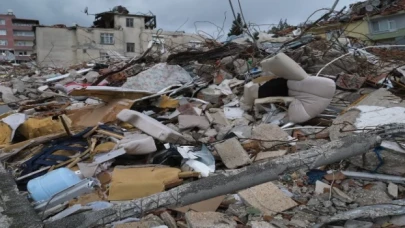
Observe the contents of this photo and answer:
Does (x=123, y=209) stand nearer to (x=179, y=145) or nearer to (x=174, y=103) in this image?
(x=179, y=145)

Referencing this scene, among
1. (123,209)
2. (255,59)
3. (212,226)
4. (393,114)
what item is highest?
(255,59)

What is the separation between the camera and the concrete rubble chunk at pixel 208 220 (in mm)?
2297

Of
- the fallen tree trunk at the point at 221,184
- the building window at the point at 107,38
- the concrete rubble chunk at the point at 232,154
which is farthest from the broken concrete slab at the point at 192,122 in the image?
the building window at the point at 107,38

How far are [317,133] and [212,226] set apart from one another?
2.11 metres

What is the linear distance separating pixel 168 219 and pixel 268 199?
78 cm

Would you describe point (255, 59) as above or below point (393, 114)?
above

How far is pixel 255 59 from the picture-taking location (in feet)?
21.8

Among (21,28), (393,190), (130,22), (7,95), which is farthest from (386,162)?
(21,28)

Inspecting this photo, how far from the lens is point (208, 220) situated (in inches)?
92.8

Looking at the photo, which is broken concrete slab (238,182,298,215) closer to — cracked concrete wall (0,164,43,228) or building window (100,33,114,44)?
cracked concrete wall (0,164,43,228)

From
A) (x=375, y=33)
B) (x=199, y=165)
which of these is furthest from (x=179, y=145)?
(x=375, y=33)

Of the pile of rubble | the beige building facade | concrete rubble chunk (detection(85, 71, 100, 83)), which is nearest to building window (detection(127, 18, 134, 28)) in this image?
the beige building facade

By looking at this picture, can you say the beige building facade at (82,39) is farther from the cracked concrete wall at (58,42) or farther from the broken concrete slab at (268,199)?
the broken concrete slab at (268,199)

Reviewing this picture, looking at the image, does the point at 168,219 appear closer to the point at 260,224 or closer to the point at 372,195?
the point at 260,224
